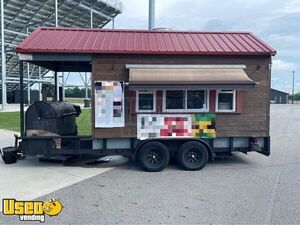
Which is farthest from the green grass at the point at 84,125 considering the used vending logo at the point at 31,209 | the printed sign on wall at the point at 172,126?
the used vending logo at the point at 31,209

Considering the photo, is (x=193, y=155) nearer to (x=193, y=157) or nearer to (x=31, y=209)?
(x=193, y=157)

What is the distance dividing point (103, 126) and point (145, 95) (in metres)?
1.44

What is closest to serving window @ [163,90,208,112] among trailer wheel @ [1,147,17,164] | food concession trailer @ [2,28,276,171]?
food concession trailer @ [2,28,276,171]

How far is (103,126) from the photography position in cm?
780

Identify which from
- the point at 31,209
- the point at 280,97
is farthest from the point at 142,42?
the point at 280,97

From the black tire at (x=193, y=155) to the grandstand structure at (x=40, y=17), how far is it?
2418 centimetres

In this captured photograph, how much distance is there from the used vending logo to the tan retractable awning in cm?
341

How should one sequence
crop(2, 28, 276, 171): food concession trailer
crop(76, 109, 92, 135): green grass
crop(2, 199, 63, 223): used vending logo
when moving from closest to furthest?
crop(2, 199, 63, 223): used vending logo → crop(2, 28, 276, 171): food concession trailer → crop(76, 109, 92, 135): green grass

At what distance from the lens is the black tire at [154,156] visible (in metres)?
7.57

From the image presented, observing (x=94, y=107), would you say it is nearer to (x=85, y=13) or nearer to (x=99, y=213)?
(x=99, y=213)

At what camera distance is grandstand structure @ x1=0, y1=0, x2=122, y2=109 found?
105 ft

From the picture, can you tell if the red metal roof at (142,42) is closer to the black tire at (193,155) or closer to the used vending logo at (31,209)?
the black tire at (193,155)

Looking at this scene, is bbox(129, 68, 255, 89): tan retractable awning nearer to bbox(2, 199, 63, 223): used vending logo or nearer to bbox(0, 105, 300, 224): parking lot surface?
bbox(0, 105, 300, 224): parking lot surface

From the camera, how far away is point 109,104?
7.84 meters
